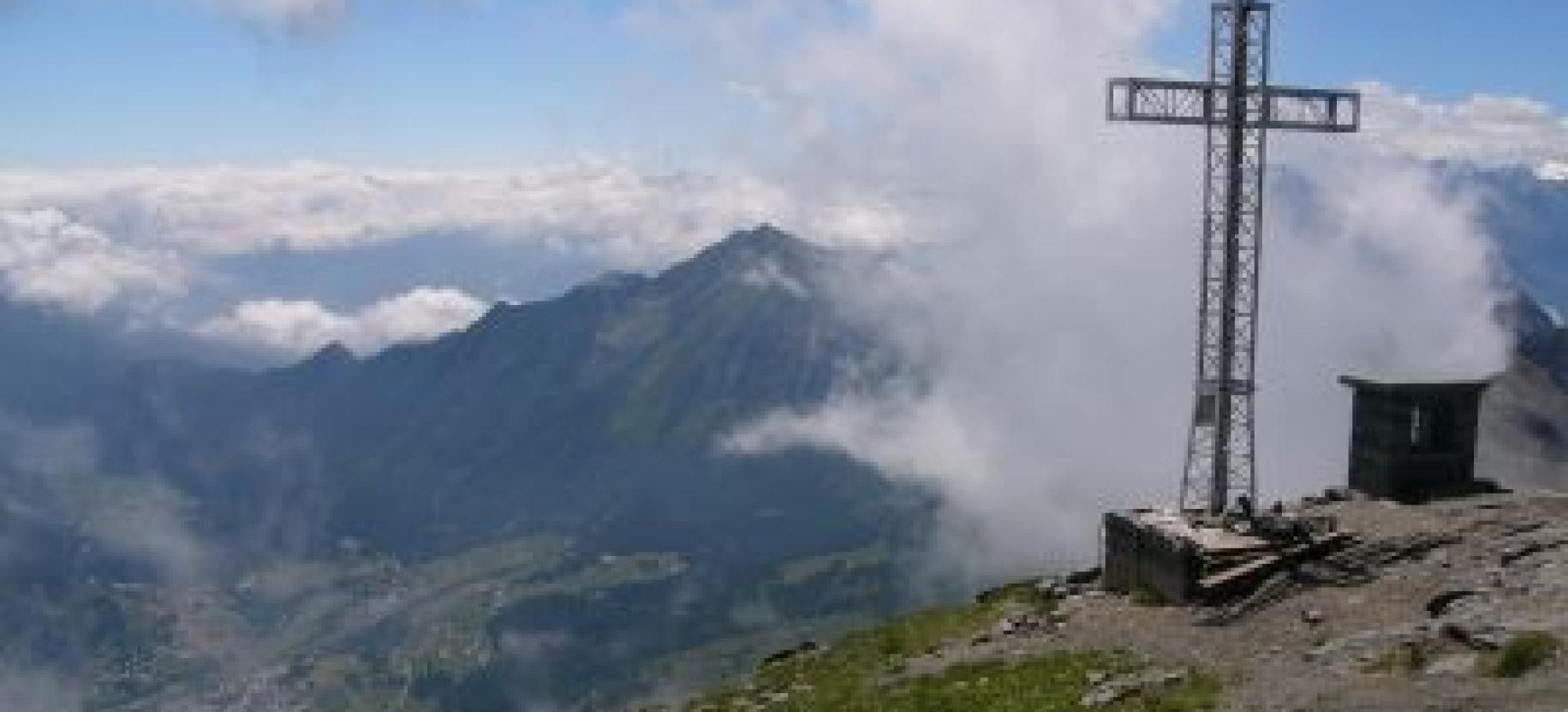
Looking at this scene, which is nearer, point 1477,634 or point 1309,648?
point 1477,634

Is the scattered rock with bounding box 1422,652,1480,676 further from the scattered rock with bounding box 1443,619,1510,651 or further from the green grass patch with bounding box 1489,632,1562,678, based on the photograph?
the green grass patch with bounding box 1489,632,1562,678

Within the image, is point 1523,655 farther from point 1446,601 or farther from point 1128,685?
point 1128,685

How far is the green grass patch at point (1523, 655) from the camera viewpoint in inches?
1254

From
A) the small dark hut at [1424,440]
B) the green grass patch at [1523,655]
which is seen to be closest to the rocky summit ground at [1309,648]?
the green grass patch at [1523,655]

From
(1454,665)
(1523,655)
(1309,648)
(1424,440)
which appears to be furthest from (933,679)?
(1424,440)

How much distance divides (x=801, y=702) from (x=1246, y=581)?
1317 cm

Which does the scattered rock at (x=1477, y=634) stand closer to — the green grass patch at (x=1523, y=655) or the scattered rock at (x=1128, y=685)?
the green grass patch at (x=1523, y=655)

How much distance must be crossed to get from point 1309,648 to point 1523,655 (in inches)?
299

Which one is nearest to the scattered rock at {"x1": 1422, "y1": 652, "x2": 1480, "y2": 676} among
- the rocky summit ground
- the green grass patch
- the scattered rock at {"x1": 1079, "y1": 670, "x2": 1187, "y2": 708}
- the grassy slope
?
the rocky summit ground

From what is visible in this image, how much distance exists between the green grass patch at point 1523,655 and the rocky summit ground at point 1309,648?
0.03 metres

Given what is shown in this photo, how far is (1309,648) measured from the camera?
129 feet

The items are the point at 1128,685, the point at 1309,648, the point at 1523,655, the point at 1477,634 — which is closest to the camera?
the point at 1523,655

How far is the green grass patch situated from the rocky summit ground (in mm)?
33

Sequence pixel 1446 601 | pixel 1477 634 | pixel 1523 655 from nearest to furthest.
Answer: pixel 1523 655 < pixel 1477 634 < pixel 1446 601
